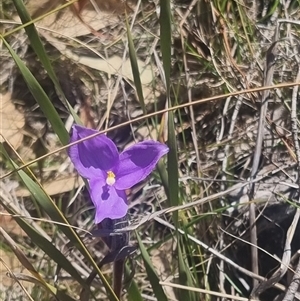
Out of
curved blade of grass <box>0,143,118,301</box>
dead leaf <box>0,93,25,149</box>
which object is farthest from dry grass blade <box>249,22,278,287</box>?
dead leaf <box>0,93,25,149</box>

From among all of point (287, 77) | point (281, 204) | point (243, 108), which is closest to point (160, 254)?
point (281, 204)

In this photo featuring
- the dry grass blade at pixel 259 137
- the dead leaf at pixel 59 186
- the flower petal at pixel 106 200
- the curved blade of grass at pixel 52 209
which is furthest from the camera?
the dead leaf at pixel 59 186

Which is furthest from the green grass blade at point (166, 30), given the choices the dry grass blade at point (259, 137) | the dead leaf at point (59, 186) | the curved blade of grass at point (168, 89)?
the dead leaf at point (59, 186)

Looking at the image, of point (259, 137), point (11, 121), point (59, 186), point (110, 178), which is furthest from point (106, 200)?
point (11, 121)

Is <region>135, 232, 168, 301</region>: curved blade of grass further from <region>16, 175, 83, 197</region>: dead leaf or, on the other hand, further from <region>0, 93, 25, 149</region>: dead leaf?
<region>0, 93, 25, 149</region>: dead leaf

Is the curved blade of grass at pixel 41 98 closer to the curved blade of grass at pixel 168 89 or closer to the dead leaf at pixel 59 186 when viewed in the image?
the curved blade of grass at pixel 168 89

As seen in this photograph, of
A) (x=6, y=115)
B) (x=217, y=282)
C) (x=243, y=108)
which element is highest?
(x=6, y=115)

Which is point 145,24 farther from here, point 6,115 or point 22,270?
point 22,270
